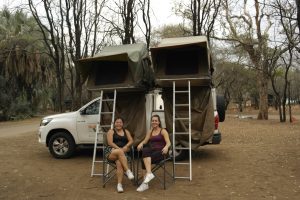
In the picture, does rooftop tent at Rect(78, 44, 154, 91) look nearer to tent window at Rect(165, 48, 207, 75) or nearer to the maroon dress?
tent window at Rect(165, 48, 207, 75)

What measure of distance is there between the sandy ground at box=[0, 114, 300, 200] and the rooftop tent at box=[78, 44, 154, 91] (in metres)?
2.18

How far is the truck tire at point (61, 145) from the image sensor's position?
1231cm

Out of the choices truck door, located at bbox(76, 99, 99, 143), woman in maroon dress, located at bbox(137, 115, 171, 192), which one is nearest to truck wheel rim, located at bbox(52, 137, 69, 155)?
truck door, located at bbox(76, 99, 99, 143)

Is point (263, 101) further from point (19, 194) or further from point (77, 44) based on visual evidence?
point (19, 194)

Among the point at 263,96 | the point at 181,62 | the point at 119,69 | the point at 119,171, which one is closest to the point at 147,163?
the point at 119,171

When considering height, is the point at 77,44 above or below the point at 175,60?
above

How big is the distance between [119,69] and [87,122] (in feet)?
6.71

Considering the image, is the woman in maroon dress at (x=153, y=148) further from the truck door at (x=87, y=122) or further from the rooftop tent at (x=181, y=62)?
the truck door at (x=87, y=122)

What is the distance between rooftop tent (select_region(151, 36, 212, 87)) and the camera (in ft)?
34.1

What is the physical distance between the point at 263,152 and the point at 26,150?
24.6 ft

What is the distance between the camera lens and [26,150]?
567 inches

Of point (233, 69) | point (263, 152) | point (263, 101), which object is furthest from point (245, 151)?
point (233, 69)

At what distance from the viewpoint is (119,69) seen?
11.0 meters

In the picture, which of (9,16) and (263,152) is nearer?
(263,152)
